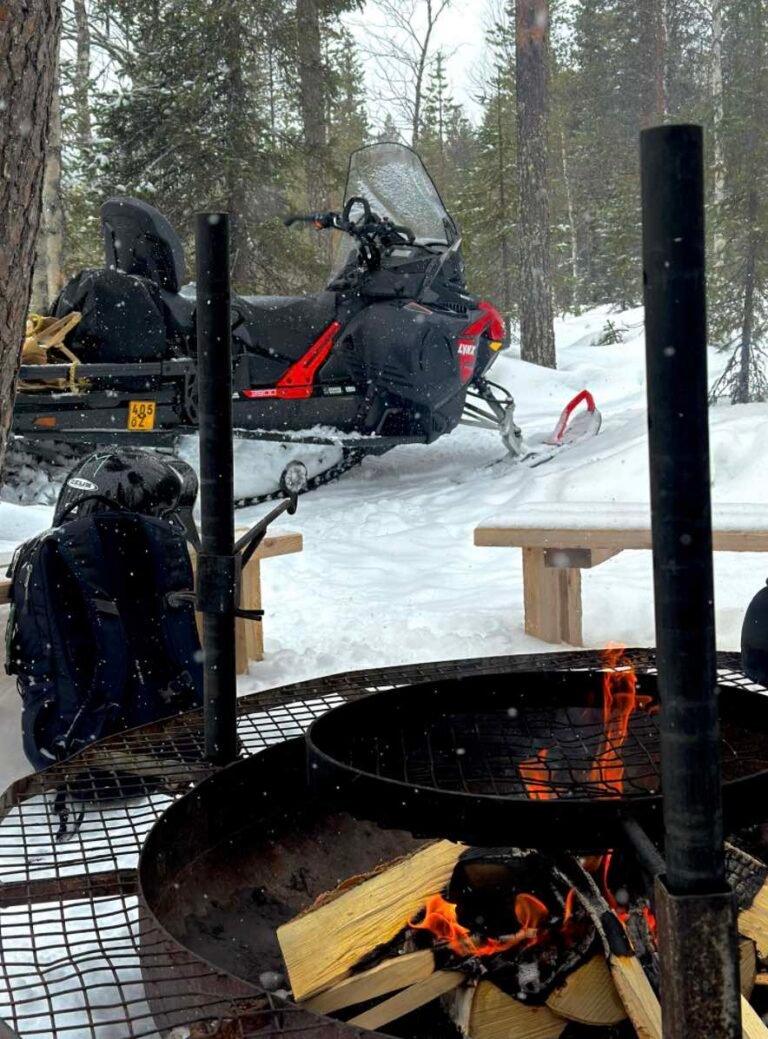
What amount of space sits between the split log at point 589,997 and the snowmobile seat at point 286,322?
6078 millimetres

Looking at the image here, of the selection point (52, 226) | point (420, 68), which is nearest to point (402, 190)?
point (52, 226)

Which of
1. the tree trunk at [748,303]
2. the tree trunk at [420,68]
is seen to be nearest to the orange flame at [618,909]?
→ the tree trunk at [748,303]

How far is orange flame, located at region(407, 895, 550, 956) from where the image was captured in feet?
5.07

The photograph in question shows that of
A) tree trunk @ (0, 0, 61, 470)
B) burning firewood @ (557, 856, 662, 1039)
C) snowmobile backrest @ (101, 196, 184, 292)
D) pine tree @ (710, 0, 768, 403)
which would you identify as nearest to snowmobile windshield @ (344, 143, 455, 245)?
snowmobile backrest @ (101, 196, 184, 292)

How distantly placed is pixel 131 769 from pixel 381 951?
2.27 ft

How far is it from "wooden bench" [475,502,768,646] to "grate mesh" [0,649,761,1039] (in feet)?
5.02

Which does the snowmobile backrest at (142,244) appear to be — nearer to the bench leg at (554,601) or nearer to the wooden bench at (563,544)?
the wooden bench at (563,544)

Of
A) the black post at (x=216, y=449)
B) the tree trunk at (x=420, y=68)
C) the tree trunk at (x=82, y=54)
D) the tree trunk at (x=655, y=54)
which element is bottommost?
the black post at (x=216, y=449)

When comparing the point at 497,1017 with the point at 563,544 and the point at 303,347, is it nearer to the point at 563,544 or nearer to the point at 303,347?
the point at 563,544

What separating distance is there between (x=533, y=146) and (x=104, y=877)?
1085cm

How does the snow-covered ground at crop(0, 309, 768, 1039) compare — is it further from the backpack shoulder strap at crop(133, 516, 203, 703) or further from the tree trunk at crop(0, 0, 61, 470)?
the tree trunk at crop(0, 0, 61, 470)

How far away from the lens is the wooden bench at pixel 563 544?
160 inches

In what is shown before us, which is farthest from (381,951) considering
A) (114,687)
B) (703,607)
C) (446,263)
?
(446,263)

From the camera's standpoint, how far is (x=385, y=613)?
4766mm
